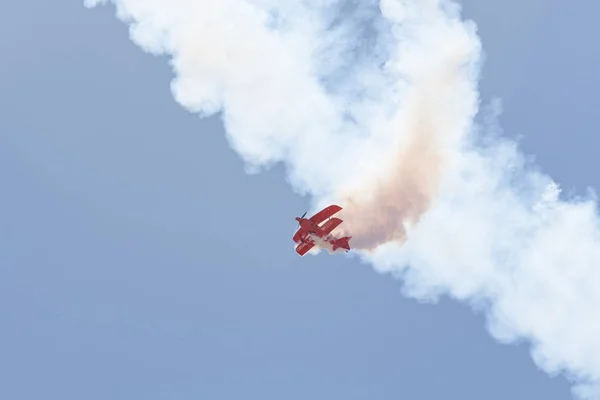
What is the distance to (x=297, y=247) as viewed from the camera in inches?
6102

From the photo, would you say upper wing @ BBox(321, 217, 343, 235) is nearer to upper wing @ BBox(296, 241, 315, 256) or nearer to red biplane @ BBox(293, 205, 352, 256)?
red biplane @ BBox(293, 205, 352, 256)

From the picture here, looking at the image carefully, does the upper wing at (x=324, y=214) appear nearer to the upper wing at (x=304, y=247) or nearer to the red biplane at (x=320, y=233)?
the red biplane at (x=320, y=233)

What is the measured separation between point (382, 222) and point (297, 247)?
10267 millimetres

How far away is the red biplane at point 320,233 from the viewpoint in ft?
495

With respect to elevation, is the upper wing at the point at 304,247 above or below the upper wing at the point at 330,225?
below

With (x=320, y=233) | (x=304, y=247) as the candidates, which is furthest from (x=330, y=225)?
(x=304, y=247)

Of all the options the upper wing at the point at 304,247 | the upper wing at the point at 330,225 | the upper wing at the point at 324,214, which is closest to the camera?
the upper wing at the point at 324,214

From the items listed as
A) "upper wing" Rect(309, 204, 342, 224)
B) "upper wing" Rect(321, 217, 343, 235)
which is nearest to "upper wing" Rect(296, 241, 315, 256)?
"upper wing" Rect(321, 217, 343, 235)

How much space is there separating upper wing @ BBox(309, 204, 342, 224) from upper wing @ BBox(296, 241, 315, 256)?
12.9 ft

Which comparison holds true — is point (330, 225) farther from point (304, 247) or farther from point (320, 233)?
point (304, 247)

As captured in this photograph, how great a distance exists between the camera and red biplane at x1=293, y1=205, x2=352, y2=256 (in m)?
151

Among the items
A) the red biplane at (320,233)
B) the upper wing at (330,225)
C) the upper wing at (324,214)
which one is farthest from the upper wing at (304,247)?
the upper wing at (324,214)

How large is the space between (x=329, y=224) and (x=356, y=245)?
18.1 feet

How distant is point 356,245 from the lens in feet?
512
